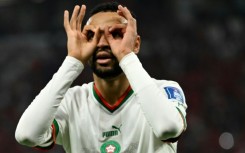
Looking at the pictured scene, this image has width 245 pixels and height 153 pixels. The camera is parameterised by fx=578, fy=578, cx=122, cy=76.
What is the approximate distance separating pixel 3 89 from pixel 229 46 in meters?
3.41

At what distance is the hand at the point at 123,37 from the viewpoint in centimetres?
282

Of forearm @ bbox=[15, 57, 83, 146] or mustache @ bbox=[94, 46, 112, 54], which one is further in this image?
mustache @ bbox=[94, 46, 112, 54]

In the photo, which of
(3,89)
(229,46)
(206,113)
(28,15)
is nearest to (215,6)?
(229,46)

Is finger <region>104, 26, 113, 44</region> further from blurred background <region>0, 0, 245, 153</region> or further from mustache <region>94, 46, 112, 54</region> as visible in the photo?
blurred background <region>0, 0, 245, 153</region>

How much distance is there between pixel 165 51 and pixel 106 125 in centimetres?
566

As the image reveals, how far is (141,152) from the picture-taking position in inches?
115

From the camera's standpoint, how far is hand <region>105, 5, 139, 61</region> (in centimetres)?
282

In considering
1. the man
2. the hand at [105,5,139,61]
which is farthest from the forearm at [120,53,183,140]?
the hand at [105,5,139,61]

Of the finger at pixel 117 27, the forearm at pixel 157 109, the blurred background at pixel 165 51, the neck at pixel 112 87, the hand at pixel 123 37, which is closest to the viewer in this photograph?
the forearm at pixel 157 109

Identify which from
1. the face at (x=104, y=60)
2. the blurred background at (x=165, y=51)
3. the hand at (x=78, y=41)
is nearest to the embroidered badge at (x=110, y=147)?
the face at (x=104, y=60)

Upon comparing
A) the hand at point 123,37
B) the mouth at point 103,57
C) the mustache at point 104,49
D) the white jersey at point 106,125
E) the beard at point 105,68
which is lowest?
the white jersey at point 106,125

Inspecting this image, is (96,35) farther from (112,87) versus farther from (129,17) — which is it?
(112,87)

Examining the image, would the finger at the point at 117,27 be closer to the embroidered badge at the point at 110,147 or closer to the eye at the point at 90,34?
the eye at the point at 90,34

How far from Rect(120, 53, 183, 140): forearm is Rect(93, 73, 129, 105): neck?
1.15ft
